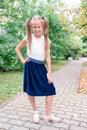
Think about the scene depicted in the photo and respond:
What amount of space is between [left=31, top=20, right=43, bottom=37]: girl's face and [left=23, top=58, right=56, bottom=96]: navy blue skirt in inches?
18.1

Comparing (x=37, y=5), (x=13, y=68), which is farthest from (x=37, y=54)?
(x=37, y=5)

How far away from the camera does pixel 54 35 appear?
71.9ft

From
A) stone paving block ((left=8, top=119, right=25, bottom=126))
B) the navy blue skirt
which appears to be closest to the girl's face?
the navy blue skirt

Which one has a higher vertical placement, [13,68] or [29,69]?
[29,69]

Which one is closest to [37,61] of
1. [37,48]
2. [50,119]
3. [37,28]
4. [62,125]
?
[37,48]

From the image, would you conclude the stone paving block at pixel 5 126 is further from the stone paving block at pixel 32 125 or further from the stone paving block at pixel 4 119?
the stone paving block at pixel 32 125

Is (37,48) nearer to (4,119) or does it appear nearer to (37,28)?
(37,28)

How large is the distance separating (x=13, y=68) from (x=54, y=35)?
30.1 feet

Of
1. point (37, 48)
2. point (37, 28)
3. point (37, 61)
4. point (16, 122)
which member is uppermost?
point (37, 28)

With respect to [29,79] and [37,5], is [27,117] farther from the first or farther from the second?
[37,5]

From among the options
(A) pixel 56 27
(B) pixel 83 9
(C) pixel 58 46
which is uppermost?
(B) pixel 83 9

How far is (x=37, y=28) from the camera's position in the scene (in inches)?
154

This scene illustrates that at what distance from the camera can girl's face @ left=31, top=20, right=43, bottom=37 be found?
3885mm

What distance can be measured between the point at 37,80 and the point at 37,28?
89 centimetres
